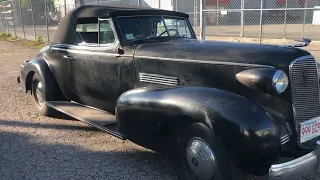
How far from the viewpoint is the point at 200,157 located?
310 centimetres

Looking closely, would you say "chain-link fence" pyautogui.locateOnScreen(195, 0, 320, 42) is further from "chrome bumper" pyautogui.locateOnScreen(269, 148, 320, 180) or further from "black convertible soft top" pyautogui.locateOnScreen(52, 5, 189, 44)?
"chrome bumper" pyautogui.locateOnScreen(269, 148, 320, 180)

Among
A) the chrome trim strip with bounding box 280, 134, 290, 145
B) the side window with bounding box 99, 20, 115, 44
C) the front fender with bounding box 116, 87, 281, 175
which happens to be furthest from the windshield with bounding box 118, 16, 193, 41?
the chrome trim strip with bounding box 280, 134, 290, 145

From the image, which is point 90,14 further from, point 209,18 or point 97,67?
point 209,18

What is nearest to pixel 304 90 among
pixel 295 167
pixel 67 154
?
pixel 295 167

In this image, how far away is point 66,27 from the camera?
5.38 metres

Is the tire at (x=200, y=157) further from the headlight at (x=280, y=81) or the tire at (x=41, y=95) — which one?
the tire at (x=41, y=95)

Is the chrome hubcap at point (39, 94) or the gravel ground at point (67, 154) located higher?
the chrome hubcap at point (39, 94)

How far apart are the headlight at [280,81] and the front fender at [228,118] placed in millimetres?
264

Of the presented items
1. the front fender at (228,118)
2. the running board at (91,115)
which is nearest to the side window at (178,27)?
the running board at (91,115)

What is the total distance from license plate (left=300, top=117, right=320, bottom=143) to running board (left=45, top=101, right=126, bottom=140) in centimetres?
182

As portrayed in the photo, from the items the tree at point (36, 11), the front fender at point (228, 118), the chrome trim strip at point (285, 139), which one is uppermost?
the tree at point (36, 11)

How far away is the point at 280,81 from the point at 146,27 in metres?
2.16

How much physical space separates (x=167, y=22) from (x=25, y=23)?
20648 mm

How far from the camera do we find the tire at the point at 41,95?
5.45 m
